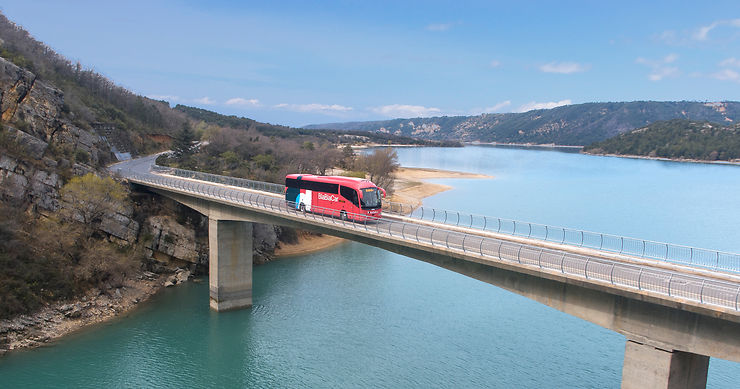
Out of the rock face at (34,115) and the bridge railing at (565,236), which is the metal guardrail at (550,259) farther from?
the rock face at (34,115)

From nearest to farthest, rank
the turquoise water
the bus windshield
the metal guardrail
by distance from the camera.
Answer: the metal guardrail, the turquoise water, the bus windshield

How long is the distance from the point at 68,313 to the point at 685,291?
116ft

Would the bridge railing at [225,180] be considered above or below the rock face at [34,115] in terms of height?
below

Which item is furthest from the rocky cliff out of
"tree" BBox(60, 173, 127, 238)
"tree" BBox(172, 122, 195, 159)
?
"tree" BBox(172, 122, 195, 159)

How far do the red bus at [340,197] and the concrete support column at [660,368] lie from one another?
15993 millimetres

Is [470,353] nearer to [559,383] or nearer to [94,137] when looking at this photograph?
[559,383]

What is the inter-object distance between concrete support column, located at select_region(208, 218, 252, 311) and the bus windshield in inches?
526

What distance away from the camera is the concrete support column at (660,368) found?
1767 cm

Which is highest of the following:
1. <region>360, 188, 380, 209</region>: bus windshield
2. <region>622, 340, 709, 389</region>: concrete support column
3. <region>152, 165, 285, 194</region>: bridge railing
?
<region>360, 188, 380, 209</region>: bus windshield

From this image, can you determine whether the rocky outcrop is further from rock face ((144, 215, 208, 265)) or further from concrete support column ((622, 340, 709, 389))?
concrete support column ((622, 340, 709, 389))

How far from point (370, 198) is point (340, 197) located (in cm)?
198

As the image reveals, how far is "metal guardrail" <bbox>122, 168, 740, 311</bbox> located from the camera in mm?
17656

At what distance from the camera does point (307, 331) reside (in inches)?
1330

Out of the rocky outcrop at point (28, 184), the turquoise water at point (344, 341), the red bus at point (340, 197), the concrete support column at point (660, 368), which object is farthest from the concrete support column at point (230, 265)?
the concrete support column at point (660, 368)
